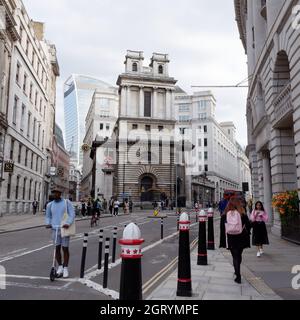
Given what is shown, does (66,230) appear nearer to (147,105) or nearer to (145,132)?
(145,132)

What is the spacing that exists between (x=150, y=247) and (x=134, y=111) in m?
61.8

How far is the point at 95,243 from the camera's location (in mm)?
13547

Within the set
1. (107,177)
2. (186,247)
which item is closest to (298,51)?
(186,247)

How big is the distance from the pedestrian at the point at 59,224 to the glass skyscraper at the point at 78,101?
173 m

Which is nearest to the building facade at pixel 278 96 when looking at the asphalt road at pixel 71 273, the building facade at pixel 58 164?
the asphalt road at pixel 71 273

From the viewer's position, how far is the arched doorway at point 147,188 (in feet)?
216

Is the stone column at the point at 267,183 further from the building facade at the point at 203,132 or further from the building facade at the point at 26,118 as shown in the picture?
the building facade at the point at 203,132

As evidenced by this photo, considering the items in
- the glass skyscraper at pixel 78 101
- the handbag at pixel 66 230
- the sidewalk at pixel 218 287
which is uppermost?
the glass skyscraper at pixel 78 101

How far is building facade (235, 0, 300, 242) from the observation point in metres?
13.2

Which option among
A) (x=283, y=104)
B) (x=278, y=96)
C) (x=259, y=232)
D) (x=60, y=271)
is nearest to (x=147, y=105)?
(x=278, y=96)

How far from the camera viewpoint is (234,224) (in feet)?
23.4

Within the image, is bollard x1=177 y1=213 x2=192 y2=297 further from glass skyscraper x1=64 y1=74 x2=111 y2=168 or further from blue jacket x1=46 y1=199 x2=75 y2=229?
glass skyscraper x1=64 y1=74 x2=111 y2=168
